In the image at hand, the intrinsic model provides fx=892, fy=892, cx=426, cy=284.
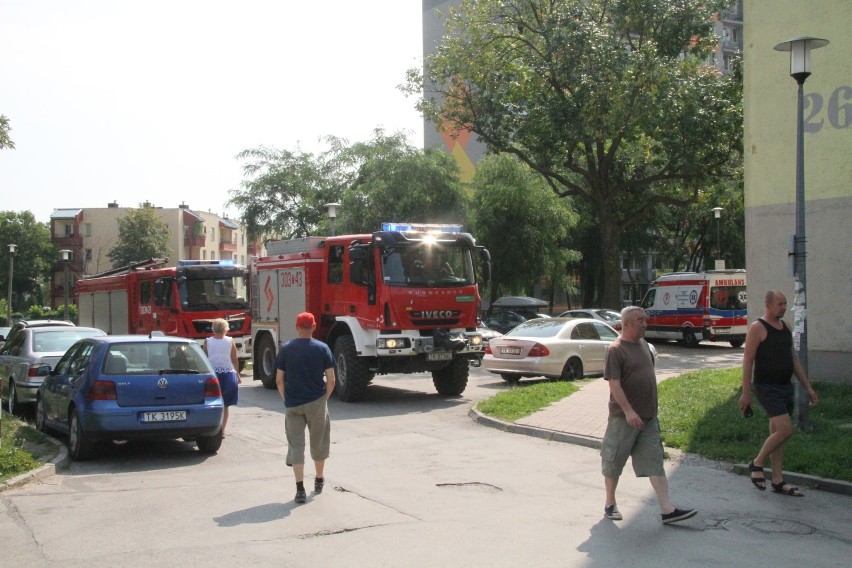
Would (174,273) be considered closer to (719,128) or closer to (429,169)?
(429,169)

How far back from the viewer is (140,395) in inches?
412

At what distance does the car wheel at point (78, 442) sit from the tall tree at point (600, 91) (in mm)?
19311

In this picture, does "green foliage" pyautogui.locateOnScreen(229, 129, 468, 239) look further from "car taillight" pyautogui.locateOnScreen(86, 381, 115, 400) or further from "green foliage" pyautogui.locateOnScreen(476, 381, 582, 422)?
"car taillight" pyautogui.locateOnScreen(86, 381, 115, 400)

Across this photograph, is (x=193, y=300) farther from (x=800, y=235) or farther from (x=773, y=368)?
(x=773, y=368)

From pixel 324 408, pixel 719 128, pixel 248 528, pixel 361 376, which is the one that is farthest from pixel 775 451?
pixel 719 128

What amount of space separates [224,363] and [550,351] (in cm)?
840

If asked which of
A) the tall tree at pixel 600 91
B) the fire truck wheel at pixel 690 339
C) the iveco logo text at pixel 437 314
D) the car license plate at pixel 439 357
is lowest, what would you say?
the fire truck wheel at pixel 690 339

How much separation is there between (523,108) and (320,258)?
45.4 feet

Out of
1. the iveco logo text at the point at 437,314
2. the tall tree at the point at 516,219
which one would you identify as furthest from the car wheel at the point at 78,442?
the tall tree at the point at 516,219

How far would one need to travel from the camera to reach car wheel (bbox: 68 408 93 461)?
10422mm

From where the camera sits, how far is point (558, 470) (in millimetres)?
9844

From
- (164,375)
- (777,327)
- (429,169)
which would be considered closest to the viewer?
(777,327)

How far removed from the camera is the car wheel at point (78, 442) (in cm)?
1042

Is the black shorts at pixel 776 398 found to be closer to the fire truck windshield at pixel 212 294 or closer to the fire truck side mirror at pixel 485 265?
the fire truck side mirror at pixel 485 265
